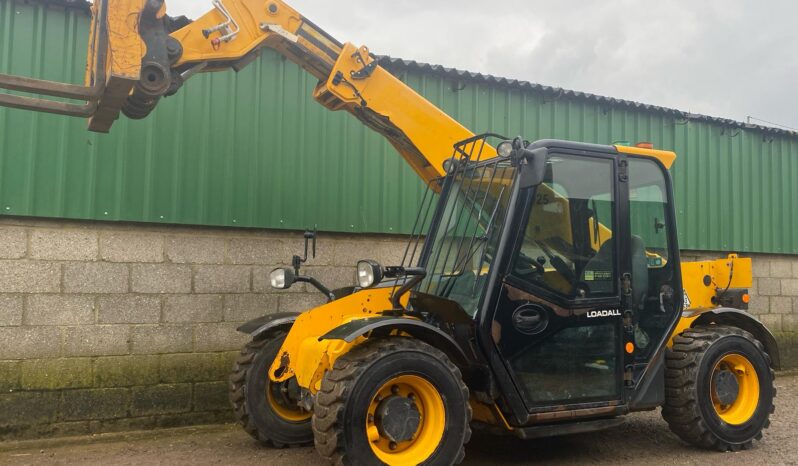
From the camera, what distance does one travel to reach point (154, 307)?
6.29 metres

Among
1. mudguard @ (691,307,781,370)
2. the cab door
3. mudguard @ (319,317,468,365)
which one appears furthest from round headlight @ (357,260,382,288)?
mudguard @ (691,307,781,370)

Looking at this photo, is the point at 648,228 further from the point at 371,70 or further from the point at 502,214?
the point at 371,70

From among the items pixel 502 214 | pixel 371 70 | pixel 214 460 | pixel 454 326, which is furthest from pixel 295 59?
pixel 214 460

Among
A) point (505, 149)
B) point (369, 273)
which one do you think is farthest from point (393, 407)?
point (505, 149)

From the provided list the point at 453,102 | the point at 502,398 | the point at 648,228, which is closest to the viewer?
the point at 502,398

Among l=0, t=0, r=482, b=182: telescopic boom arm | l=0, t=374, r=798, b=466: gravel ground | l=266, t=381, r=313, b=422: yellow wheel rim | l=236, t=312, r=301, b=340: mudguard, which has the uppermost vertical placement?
l=0, t=0, r=482, b=182: telescopic boom arm

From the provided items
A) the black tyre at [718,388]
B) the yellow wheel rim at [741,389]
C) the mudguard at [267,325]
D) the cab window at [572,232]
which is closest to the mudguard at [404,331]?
the cab window at [572,232]

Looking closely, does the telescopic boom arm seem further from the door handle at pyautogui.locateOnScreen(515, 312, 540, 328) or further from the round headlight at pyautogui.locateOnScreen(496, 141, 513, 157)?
the door handle at pyautogui.locateOnScreen(515, 312, 540, 328)

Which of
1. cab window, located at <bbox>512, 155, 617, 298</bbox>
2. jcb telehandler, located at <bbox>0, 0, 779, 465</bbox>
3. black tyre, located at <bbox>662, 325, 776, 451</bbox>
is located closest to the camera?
jcb telehandler, located at <bbox>0, 0, 779, 465</bbox>

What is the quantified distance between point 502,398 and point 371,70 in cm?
266

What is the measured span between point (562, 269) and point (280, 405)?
100 inches

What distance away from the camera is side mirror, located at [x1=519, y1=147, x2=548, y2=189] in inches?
173

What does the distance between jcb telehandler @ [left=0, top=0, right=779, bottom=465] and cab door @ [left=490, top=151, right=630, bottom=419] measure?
13mm

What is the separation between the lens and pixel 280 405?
5469 mm
